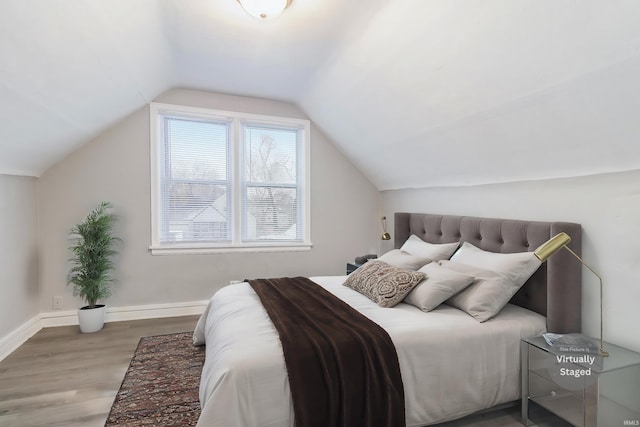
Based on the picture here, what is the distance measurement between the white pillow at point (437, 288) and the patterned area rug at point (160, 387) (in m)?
1.52

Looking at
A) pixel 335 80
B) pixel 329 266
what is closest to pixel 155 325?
pixel 329 266

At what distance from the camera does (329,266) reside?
169 inches

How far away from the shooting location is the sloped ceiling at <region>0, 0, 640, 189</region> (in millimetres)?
1565

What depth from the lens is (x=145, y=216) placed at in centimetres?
358

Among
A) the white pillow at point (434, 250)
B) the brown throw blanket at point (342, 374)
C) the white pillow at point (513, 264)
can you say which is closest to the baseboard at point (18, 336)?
the brown throw blanket at point (342, 374)

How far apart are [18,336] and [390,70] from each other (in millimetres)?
3790

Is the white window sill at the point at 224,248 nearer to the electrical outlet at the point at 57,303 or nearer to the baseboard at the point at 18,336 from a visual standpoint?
the electrical outlet at the point at 57,303

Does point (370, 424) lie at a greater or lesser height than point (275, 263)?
lesser

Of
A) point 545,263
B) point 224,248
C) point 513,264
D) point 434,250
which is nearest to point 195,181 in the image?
point 224,248

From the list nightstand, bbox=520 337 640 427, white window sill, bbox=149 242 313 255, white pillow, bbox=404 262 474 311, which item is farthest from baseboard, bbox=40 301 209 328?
nightstand, bbox=520 337 640 427

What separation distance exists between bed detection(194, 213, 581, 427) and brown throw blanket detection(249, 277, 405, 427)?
0.07 m

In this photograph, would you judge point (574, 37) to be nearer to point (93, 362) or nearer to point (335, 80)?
point (335, 80)

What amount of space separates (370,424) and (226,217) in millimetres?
2899

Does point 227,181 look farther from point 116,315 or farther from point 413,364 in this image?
point 413,364
